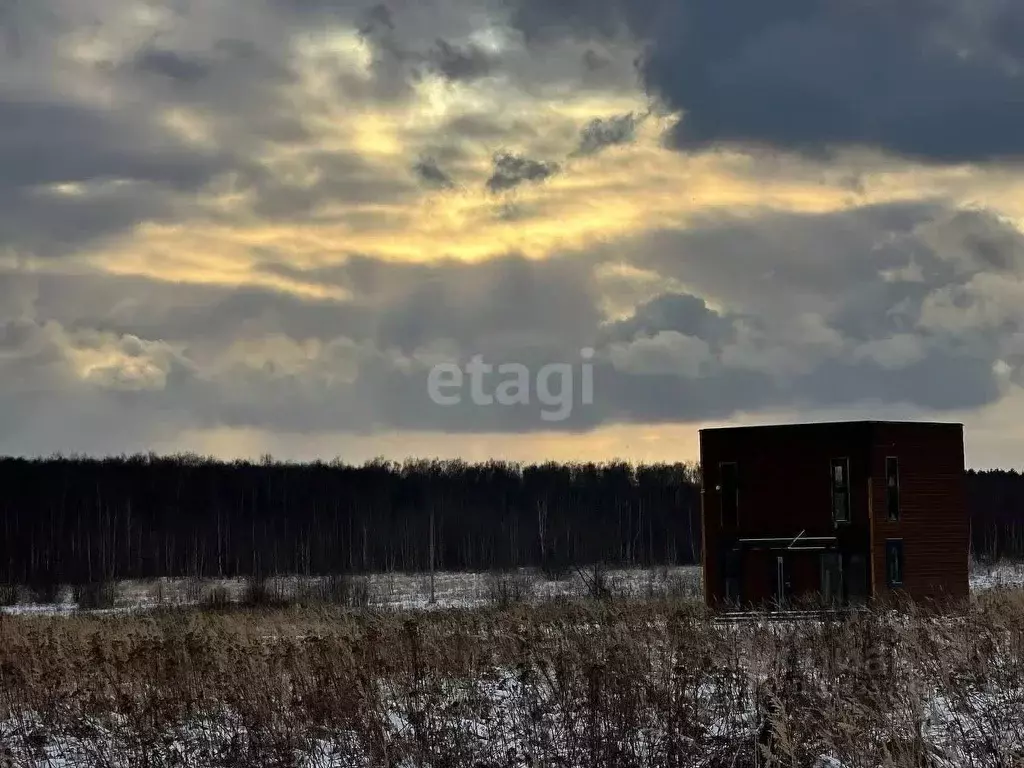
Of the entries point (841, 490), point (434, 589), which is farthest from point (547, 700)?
point (434, 589)

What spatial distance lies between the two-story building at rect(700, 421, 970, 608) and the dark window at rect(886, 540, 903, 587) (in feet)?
0.14

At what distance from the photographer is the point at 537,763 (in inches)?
425

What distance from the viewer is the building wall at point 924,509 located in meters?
37.9

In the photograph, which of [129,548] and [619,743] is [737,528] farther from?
[129,548]

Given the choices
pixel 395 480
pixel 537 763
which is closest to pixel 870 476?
pixel 537 763

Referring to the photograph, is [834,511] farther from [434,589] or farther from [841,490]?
[434,589]

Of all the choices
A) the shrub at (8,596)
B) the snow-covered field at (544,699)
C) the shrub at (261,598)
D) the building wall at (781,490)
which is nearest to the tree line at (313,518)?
the shrub at (8,596)

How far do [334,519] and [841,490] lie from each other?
225 feet

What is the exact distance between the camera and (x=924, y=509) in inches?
1537

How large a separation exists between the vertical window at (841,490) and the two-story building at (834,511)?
31mm

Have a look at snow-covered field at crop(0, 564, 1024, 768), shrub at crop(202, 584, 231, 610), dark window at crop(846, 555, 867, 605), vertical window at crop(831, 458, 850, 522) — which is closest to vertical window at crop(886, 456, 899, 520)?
vertical window at crop(831, 458, 850, 522)

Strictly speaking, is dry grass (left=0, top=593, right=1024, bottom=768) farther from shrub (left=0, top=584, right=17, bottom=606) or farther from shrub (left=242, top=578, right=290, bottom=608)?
Answer: shrub (left=0, top=584, right=17, bottom=606)

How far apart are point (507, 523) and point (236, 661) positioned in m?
92.2

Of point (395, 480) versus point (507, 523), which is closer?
point (507, 523)
